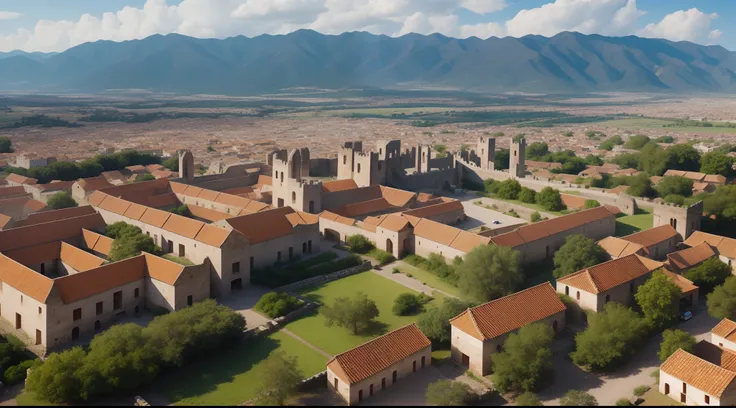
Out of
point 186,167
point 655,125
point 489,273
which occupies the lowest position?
point 489,273

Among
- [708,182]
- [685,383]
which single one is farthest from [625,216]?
[685,383]

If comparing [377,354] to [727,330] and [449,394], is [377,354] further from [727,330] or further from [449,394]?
[727,330]

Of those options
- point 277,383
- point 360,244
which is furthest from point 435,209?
point 277,383

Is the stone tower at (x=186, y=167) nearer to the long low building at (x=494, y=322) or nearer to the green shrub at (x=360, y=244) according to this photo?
the green shrub at (x=360, y=244)

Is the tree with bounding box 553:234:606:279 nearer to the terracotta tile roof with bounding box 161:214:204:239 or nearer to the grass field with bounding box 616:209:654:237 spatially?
the grass field with bounding box 616:209:654:237

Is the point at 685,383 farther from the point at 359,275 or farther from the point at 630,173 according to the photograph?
the point at 630,173

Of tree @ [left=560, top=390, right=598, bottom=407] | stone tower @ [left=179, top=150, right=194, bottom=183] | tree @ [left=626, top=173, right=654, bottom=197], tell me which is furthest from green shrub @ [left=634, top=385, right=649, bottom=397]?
stone tower @ [left=179, top=150, right=194, bottom=183]

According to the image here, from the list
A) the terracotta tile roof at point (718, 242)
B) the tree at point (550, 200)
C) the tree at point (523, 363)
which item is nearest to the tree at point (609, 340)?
the tree at point (523, 363)
